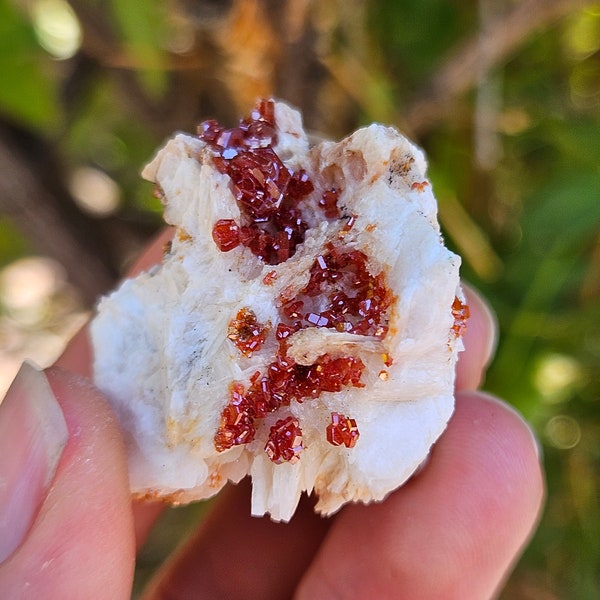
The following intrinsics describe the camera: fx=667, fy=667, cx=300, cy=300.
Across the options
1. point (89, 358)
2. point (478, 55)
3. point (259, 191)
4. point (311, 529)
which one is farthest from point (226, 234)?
point (478, 55)

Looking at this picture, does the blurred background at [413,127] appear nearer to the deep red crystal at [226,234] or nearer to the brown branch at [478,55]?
the brown branch at [478,55]

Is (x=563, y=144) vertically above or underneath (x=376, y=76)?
underneath

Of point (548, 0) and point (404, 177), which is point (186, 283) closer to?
point (404, 177)

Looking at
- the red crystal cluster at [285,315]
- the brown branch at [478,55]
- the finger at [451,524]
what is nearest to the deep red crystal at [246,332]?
the red crystal cluster at [285,315]

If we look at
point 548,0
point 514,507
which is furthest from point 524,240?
point 514,507

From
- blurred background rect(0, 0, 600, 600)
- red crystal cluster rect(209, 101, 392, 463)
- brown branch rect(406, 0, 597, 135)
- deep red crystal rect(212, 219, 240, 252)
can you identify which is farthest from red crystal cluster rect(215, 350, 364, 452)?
brown branch rect(406, 0, 597, 135)

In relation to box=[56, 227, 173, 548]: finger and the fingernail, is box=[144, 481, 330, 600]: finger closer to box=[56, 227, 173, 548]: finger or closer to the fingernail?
box=[56, 227, 173, 548]: finger
